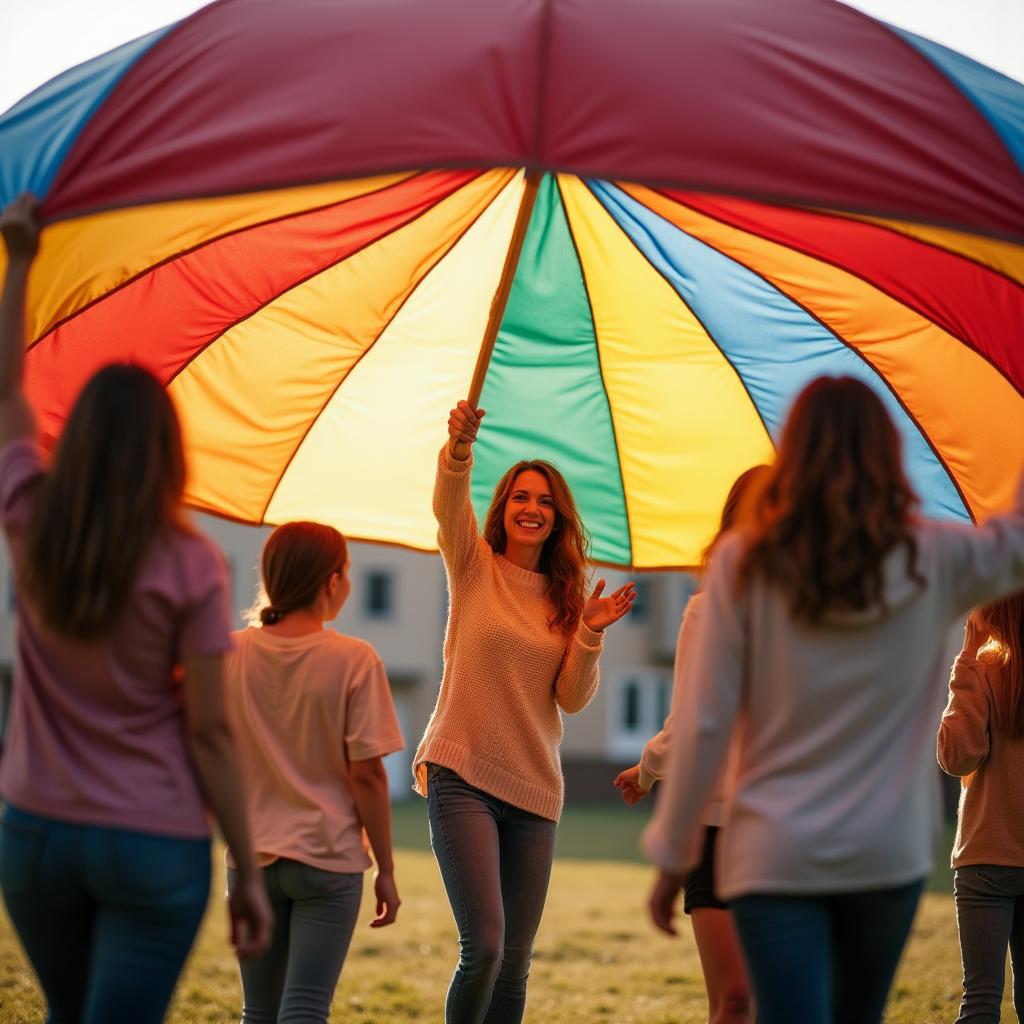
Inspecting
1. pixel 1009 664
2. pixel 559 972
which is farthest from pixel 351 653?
pixel 559 972

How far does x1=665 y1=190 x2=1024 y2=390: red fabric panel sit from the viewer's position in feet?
16.0

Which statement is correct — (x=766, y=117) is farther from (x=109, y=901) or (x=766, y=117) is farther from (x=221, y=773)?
(x=109, y=901)

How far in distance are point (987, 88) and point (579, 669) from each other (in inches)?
91.5

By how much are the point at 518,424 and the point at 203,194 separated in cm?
308

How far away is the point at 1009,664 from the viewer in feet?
15.2

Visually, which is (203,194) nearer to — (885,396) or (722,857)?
(722,857)

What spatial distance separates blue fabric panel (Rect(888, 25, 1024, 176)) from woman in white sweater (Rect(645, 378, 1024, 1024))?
124 centimetres

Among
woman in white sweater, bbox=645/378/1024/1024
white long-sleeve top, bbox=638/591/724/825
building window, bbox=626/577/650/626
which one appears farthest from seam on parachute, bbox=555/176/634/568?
building window, bbox=626/577/650/626

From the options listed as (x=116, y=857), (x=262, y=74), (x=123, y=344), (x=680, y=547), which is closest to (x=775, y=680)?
(x=116, y=857)

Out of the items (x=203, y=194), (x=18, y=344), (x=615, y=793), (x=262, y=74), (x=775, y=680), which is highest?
(x=262, y=74)

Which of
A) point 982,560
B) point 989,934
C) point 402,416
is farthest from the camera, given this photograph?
point 402,416

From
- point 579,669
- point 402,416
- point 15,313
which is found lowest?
point 579,669

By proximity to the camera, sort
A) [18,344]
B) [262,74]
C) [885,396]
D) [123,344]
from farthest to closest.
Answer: [885,396], [123,344], [262,74], [18,344]

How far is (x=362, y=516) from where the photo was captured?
657 centimetres
